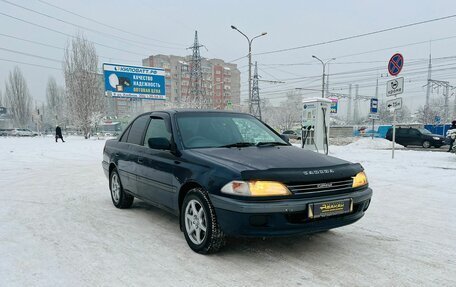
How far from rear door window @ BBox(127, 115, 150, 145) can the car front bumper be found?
7.39 feet

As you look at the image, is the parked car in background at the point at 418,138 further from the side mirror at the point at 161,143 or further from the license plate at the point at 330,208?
the side mirror at the point at 161,143

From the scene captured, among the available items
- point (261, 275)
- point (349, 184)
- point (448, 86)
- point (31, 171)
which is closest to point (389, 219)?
point (349, 184)

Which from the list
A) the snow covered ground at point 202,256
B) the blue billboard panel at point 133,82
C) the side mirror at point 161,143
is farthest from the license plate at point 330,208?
the blue billboard panel at point 133,82

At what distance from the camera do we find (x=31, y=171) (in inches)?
389

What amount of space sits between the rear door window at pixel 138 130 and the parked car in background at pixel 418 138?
73.8 ft

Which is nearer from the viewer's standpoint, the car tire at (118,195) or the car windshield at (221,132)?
the car windshield at (221,132)

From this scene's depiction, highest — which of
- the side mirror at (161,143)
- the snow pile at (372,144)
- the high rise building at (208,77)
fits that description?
the high rise building at (208,77)

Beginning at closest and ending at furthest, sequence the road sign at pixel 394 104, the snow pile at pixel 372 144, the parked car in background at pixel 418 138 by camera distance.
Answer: the road sign at pixel 394 104 < the snow pile at pixel 372 144 < the parked car in background at pixel 418 138

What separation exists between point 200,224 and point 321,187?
1.26 m

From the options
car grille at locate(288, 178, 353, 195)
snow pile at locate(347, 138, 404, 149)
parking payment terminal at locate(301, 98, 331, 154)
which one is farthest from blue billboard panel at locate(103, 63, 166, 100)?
car grille at locate(288, 178, 353, 195)

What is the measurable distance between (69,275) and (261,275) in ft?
5.60

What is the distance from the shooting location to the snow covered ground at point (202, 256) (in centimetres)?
289

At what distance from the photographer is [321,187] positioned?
3125 millimetres

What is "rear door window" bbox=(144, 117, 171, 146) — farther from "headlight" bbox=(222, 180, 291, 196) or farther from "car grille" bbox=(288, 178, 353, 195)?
"car grille" bbox=(288, 178, 353, 195)
